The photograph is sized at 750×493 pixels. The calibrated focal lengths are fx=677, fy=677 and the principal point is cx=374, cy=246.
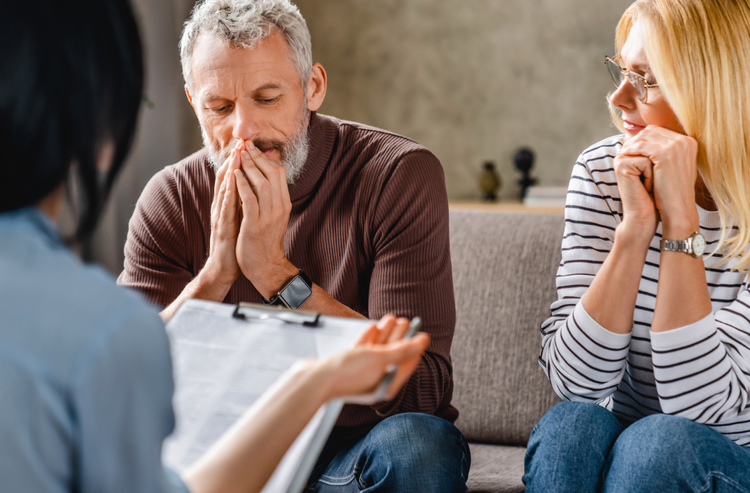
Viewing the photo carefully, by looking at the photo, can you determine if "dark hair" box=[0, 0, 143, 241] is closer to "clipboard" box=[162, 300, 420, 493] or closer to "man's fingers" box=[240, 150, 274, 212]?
"clipboard" box=[162, 300, 420, 493]

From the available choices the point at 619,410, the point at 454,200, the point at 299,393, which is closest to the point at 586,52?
the point at 454,200

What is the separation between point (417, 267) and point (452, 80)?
194 cm

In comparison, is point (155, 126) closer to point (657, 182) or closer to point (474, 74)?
point (474, 74)

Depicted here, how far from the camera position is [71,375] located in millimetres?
448

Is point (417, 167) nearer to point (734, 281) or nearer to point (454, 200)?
point (734, 281)

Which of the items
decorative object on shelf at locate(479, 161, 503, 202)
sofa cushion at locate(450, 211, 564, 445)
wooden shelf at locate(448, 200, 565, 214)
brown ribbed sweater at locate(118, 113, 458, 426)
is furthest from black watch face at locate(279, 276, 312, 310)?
decorative object on shelf at locate(479, 161, 503, 202)

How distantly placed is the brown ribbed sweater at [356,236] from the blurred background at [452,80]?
1.43m

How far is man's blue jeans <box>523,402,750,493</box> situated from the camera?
3.16ft

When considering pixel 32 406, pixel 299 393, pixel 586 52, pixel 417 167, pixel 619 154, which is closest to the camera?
pixel 32 406

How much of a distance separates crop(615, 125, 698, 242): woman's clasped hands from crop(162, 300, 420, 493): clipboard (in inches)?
23.3

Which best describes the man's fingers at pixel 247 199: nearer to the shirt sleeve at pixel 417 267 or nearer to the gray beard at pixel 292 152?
the gray beard at pixel 292 152

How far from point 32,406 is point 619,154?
1.03 metres

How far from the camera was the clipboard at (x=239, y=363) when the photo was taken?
688 millimetres

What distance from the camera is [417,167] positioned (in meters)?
1.36
